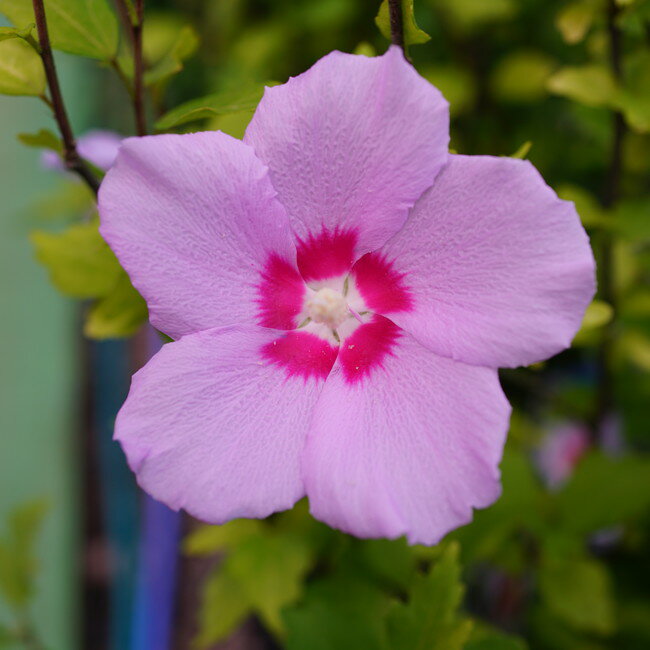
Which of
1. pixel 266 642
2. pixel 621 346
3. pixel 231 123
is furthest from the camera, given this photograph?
pixel 266 642

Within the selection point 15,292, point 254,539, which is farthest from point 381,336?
point 15,292

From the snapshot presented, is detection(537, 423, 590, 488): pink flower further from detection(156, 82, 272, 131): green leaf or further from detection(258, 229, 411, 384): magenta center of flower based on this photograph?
detection(156, 82, 272, 131): green leaf

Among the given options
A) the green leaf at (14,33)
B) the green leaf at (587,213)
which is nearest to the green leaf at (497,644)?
the green leaf at (587,213)

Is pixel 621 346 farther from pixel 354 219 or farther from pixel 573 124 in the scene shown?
pixel 354 219

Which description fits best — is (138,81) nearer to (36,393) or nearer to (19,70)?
(19,70)

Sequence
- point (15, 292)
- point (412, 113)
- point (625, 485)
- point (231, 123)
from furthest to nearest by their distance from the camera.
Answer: point (15, 292), point (625, 485), point (231, 123), point (412, 113)

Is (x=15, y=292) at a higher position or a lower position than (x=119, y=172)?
lower

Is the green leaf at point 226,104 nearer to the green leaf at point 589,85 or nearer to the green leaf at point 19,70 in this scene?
the green leaf at point 19,70
